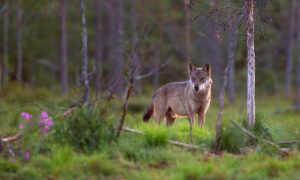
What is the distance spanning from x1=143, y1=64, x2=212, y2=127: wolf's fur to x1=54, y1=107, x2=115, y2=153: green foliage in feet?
13.6

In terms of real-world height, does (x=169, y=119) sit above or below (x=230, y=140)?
below

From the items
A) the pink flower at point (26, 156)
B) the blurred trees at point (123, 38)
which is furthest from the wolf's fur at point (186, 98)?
the blurred trees at point (123, 38)

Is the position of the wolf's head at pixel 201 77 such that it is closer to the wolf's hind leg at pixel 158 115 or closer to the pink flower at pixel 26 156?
the wolf's hind leg at pixel 158 115

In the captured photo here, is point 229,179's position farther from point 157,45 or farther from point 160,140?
point 157,45

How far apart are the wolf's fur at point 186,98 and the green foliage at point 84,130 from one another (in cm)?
416

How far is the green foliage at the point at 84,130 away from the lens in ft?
37.6

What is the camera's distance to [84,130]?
1151 cm

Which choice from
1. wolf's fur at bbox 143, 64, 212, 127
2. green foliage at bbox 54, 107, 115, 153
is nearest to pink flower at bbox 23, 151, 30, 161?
green foliage at bbox 54, 107, 115, 153

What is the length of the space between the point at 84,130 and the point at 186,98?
5248 mm

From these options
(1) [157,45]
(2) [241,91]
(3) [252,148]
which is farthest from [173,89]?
(2) [241,91]

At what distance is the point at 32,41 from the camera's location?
159 ft

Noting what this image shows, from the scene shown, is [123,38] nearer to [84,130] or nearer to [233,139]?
[233,139]

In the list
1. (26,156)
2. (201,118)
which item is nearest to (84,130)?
(26,156)

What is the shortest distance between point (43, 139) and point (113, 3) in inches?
1524
